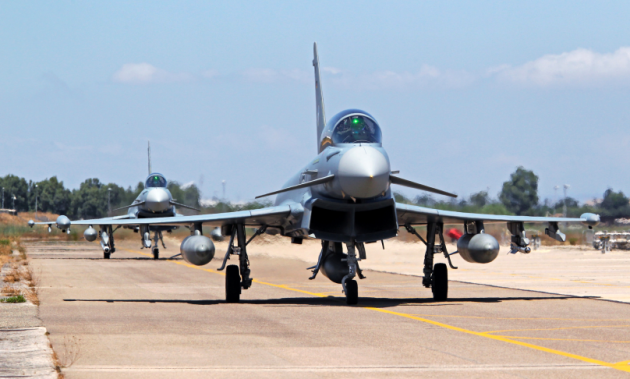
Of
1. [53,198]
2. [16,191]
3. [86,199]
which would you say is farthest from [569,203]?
[16,191]

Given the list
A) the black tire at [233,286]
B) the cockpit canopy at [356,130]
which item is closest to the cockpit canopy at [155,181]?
the black tire at [233,286]

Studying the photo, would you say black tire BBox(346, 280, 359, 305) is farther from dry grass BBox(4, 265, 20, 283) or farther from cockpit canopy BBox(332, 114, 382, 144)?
dry grass BBox(4, 265, 20, 283)

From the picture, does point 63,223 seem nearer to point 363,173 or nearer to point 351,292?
point 351,292

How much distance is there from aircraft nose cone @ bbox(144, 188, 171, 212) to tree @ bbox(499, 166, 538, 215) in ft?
94.5

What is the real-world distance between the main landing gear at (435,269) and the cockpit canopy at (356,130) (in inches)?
126

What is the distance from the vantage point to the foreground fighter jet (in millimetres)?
15312

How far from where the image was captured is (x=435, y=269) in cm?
1803

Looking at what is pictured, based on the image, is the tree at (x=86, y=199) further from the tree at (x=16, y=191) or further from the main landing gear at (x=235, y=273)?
the main landing gear at (x=235, y=273)

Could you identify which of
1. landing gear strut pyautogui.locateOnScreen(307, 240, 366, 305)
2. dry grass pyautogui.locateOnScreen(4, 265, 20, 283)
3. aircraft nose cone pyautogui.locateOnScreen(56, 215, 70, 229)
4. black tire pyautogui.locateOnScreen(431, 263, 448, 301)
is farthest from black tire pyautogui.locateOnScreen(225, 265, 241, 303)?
aircraft nose cone pyautogui.locateOnScreen(56, 215, 70, 229)

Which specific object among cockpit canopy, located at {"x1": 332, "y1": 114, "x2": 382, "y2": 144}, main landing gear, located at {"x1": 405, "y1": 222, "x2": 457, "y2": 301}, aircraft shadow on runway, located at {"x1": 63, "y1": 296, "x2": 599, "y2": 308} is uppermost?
cockpit canopy, located at {"x1": 332, "y1": 114, "x2": 382, "y2": 144}

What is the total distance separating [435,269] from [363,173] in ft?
13.7

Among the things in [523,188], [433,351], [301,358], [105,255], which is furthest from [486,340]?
[523,188]

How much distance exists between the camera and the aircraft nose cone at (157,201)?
1650 inches

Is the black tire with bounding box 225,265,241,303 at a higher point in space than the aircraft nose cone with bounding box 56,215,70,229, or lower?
lower
